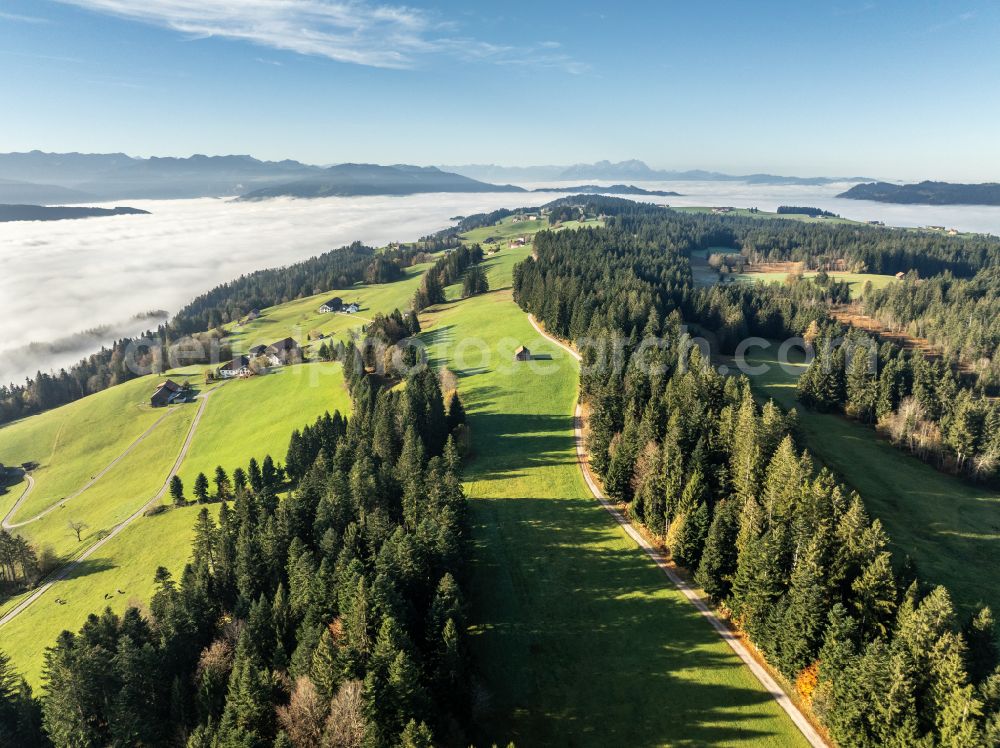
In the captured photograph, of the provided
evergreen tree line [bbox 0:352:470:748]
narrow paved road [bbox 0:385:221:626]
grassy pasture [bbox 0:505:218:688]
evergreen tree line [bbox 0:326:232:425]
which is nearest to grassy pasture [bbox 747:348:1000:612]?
evergreen tree line [bbox 0:352:470:748]

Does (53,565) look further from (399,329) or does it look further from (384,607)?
(399,329)

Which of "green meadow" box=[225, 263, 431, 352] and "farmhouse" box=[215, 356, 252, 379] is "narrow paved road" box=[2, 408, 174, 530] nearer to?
"farmhouse" box=[215, 356, 252, 379]

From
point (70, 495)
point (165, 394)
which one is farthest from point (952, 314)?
point (70, 495)

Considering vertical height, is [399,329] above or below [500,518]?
above

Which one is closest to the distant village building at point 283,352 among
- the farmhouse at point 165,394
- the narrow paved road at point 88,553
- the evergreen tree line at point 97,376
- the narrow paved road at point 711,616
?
the farmhouse at point 165,394

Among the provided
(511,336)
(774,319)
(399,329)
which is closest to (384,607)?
(511,336)

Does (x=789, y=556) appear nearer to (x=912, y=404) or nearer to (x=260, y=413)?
(x=912, y=404)
